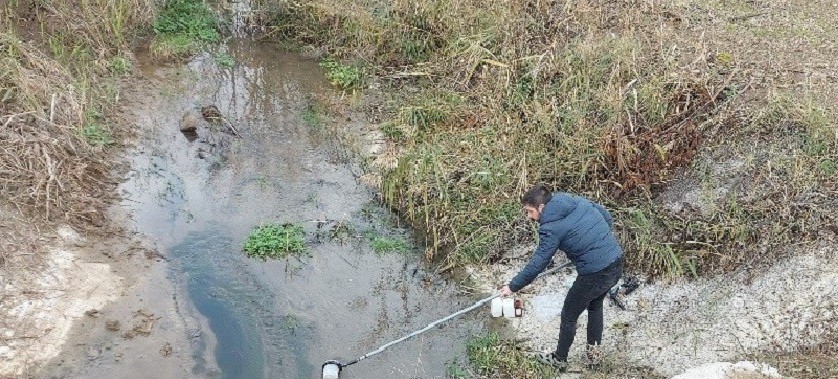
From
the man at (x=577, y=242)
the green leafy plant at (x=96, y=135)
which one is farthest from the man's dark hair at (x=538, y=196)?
the green leafy plant at (x=96, y=135)

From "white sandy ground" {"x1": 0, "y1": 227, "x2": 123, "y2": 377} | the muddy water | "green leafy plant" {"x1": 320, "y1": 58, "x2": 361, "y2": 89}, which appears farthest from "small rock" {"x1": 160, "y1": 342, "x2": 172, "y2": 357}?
"green leafy plant" {"x1": 320, "y1": 58, "x2": 361, "y2": 89}

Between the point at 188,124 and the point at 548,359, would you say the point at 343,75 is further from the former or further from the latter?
the point at 548,359

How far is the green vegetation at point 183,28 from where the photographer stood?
36.9 ft

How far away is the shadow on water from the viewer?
6.95 meters

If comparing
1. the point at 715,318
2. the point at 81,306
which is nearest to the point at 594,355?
the point at 715,318

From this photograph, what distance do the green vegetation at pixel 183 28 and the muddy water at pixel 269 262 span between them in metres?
0.45

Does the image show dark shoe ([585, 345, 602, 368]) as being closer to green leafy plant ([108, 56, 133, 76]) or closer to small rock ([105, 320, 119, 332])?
small rock ([105, 320, 119, 332])

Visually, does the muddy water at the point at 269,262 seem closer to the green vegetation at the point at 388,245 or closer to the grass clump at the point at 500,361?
the green vegetation at the point at 388,245

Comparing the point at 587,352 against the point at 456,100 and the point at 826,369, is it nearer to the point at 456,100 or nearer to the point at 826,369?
the point at 826,369

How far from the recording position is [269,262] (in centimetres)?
791

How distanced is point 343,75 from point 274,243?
3737mm

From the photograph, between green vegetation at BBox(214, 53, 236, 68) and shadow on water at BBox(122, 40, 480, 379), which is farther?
green vegetation at BBox(214, 53, 236, 68)

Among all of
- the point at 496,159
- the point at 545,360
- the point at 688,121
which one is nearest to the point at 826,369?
the point at 545,360

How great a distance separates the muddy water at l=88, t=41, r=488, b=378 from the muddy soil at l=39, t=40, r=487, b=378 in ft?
0.05
